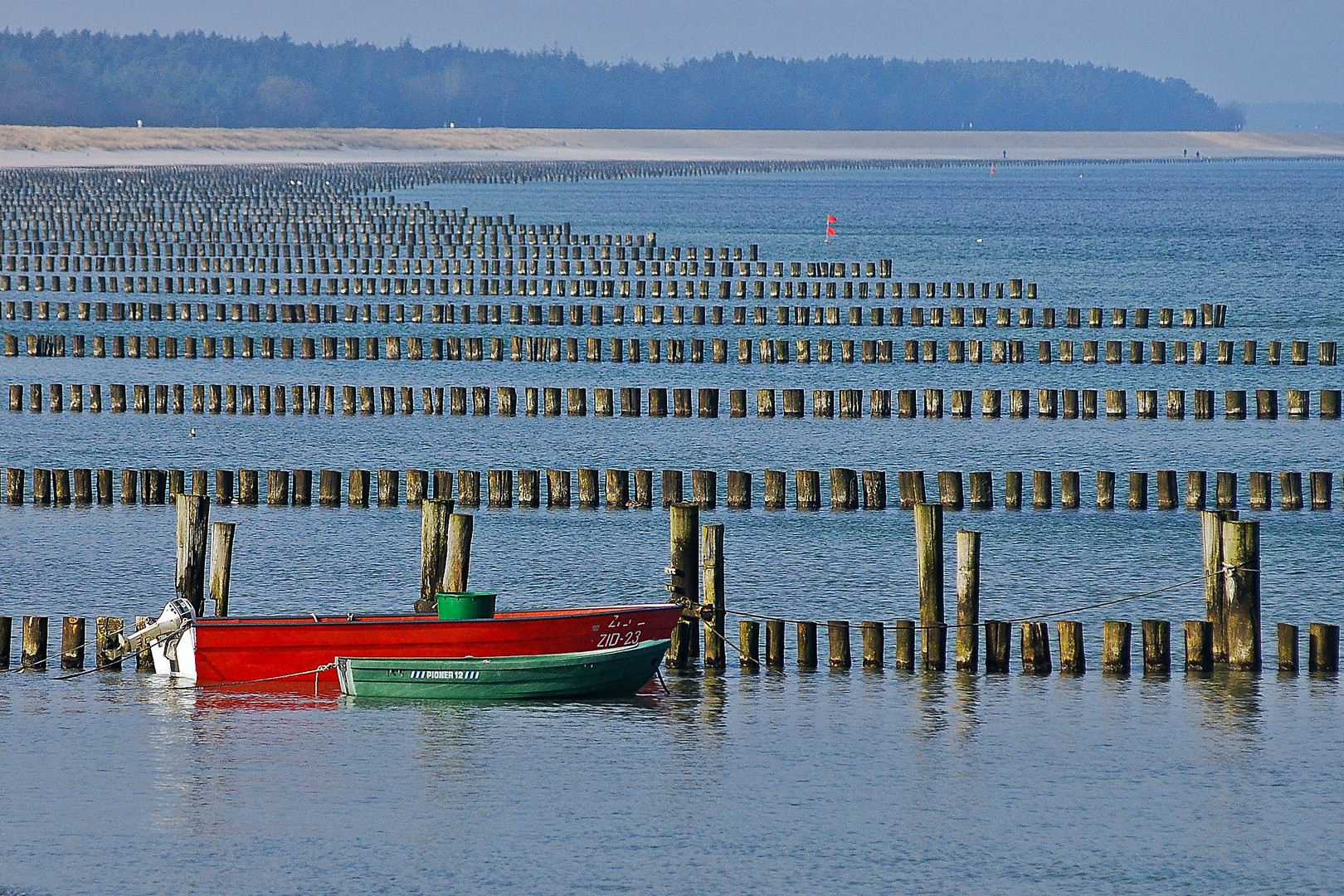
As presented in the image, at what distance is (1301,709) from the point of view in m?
25.0

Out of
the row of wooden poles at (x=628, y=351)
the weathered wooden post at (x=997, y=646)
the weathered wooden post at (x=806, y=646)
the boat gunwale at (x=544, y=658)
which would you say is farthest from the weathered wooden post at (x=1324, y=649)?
the row of wooden poles at (x=628, y=351)

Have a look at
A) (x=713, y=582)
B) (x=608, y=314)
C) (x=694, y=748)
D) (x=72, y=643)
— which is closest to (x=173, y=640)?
(x=72, y=643)

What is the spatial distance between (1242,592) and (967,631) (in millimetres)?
3335

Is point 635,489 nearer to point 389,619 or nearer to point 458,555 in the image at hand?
point 458,555

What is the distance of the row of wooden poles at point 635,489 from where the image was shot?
128 ft

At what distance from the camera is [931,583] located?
26.4 m

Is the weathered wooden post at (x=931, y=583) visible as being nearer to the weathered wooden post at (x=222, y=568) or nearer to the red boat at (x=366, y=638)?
the red boat at (x=366, y=638)

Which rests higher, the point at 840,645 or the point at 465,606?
the point at 465,606

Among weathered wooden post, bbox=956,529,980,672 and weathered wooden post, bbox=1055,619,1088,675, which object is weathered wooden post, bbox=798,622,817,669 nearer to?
weathered wooden post, bbox=956,529,980,672

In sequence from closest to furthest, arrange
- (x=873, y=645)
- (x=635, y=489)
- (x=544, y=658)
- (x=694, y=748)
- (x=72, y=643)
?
(x=694, y=748) → (x=544, y=658) → (x=72, y=643) → (x=873, y=645) → (x=635, y=489)

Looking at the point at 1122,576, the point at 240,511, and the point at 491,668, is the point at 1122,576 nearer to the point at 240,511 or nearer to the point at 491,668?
the point at 491,668

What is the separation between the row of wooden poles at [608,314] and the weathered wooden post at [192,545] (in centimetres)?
4388

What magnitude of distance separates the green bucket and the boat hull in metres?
0.17

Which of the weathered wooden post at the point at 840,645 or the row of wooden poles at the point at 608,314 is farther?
the row of wooden poles at the point at 608,314
